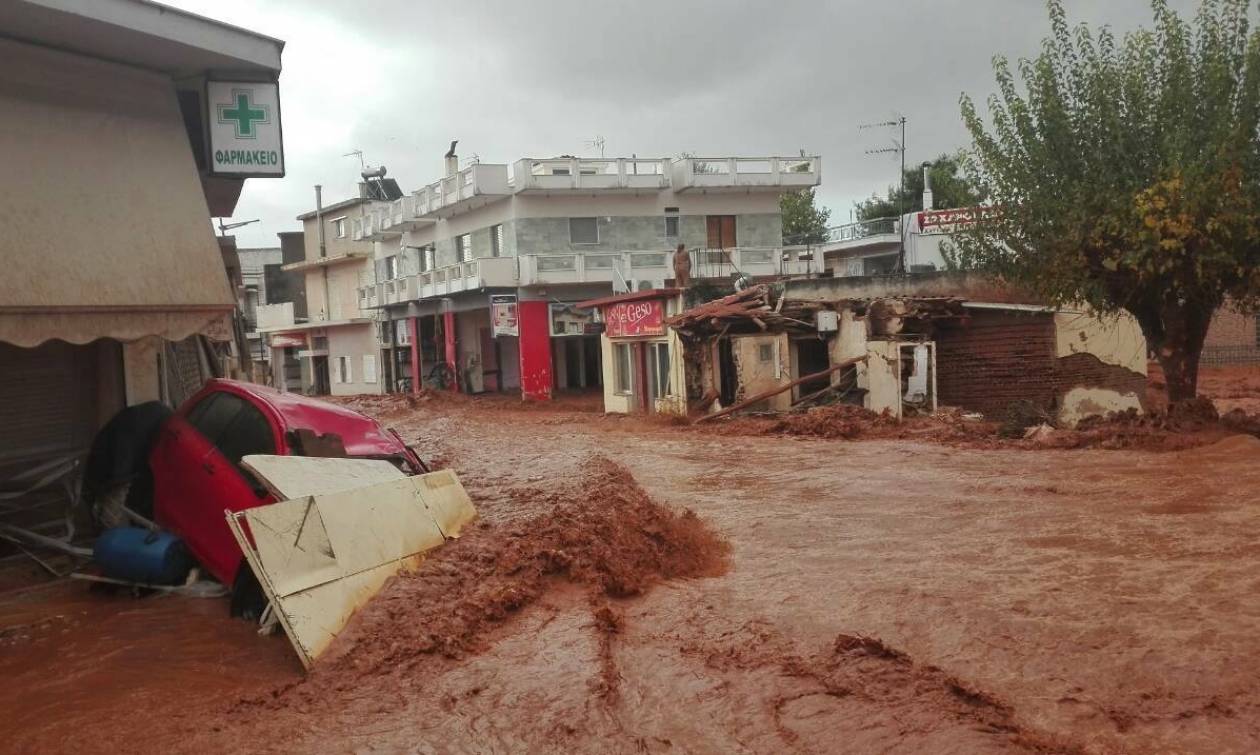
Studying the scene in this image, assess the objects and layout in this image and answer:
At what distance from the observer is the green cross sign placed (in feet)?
31.3

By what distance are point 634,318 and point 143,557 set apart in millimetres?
19059

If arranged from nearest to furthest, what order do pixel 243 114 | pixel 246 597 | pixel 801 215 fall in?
pixel 246 597 < pixel 243 114 < pixel 801 215

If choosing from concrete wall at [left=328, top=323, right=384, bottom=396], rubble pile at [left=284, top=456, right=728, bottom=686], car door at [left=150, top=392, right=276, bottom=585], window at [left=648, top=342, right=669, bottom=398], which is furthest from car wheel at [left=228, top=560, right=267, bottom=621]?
concrete wall at [left=328, top=323, right=384, bottom=396]

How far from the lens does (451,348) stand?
1635 inches

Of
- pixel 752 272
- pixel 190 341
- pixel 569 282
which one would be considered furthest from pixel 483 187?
pixel 190 341

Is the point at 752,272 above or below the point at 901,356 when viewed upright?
above

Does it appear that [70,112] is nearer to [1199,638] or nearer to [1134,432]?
[1199,638]

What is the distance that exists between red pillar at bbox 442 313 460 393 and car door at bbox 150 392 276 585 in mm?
33038

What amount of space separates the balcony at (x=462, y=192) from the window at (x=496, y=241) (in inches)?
40.1

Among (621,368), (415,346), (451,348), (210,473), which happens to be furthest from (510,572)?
(415,346)

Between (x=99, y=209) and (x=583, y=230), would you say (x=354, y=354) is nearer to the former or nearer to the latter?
(x=583, y=230)

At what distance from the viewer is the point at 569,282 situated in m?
36.3

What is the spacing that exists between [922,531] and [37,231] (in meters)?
7.61

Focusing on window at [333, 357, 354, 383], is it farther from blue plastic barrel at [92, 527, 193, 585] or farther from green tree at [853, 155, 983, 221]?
blue plastic barrel at [92, 527, 193, 585]
